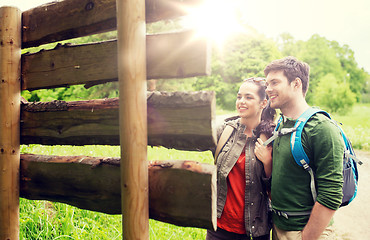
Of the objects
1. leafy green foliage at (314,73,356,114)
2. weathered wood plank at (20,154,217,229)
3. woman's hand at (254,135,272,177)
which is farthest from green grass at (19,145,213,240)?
leafy green foliage at (314,73,356,114)

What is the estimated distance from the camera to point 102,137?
5.37ft

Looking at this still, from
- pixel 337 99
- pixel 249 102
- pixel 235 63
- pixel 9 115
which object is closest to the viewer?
pixel 9 115

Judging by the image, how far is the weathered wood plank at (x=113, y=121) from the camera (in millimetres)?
1367

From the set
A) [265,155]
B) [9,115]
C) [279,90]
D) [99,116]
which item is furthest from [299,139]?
[9,115]

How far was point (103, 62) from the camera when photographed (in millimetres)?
1615

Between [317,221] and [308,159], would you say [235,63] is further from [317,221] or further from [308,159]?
[317,221]

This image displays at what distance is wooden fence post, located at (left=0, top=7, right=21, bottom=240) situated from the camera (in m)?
1.86

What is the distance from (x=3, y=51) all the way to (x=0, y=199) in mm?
1000

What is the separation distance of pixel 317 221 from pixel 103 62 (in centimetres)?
181

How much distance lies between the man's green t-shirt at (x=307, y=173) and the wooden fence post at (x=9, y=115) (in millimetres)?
1917

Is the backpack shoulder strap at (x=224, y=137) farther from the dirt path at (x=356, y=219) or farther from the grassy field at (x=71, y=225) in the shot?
the dirt path at (x=356, y=219)

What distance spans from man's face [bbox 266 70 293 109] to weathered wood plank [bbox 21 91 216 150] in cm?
121

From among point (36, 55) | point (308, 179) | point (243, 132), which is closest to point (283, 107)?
point (243, 132)

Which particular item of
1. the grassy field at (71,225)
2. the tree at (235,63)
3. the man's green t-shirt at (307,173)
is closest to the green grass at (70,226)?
the grassy field at (71,225)
